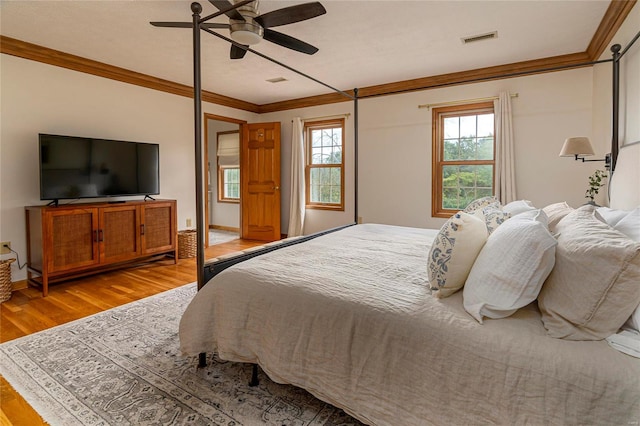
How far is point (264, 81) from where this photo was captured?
4.68 metres

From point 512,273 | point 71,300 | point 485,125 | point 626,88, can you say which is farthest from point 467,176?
point 71,300

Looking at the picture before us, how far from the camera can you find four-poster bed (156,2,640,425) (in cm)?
98

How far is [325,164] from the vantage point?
573 centimetres

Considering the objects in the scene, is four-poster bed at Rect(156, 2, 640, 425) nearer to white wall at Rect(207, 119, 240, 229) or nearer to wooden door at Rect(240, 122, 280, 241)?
wooden door at Rect(240, 122, 280, 241)

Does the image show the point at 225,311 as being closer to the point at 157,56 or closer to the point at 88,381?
the point at 88,381

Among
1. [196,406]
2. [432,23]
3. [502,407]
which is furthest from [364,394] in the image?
[432,23]

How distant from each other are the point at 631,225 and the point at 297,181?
4836 mm

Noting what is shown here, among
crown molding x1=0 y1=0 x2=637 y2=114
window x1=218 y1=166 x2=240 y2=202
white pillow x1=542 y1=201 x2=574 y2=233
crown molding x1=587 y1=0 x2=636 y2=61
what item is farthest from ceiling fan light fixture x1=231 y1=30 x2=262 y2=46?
window x1=218 y1=166 x2=240 y2=202

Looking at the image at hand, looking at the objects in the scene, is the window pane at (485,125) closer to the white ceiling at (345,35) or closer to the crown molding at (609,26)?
the white ceiling at (345,35)

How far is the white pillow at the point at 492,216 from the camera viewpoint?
180cm

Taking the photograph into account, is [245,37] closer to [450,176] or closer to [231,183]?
[450,176]

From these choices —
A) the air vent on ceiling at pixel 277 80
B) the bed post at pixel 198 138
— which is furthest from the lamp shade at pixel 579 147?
the air vent on ceiling at pixel 277 80

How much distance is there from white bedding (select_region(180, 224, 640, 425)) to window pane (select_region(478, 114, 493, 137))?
3.19 metres

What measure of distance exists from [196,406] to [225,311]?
1.54 feet
